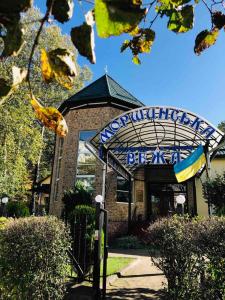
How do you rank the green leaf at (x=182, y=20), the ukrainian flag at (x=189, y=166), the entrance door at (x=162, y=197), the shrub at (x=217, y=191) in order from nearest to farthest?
the green leaf at (x=182, y=20), the shrub at (x=217, y=191), the ukrainian flag at (x=189, y=166), the entrance door at (x=162, y=197)

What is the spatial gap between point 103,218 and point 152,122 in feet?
19.9

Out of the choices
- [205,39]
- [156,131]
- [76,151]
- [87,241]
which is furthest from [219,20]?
[76,151]

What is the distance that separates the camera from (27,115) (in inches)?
726

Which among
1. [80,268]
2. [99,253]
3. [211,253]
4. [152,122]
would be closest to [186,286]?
[211,253]

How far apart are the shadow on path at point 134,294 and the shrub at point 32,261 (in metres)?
1.48

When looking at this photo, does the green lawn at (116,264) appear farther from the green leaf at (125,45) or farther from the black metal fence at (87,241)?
the green leaf at (125,45)

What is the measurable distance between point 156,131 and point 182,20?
1138 cm

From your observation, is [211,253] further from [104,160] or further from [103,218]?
[104,160]

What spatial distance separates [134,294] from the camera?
20.2 ft

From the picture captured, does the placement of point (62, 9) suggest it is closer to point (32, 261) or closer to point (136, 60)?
point (136, 60)

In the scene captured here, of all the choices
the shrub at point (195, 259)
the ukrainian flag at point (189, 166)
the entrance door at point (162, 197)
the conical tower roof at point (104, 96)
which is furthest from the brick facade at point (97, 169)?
the shrub at point (195, 259)

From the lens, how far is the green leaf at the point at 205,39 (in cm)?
148

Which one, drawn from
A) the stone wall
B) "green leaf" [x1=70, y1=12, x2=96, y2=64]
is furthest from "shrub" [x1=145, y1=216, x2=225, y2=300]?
the stone wall

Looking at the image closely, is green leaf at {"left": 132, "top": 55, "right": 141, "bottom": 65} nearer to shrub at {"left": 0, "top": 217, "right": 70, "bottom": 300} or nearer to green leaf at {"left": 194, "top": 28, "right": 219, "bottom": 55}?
green leaf at {"left": 194, "top": 28, "right": 219, "bottom": 55}
